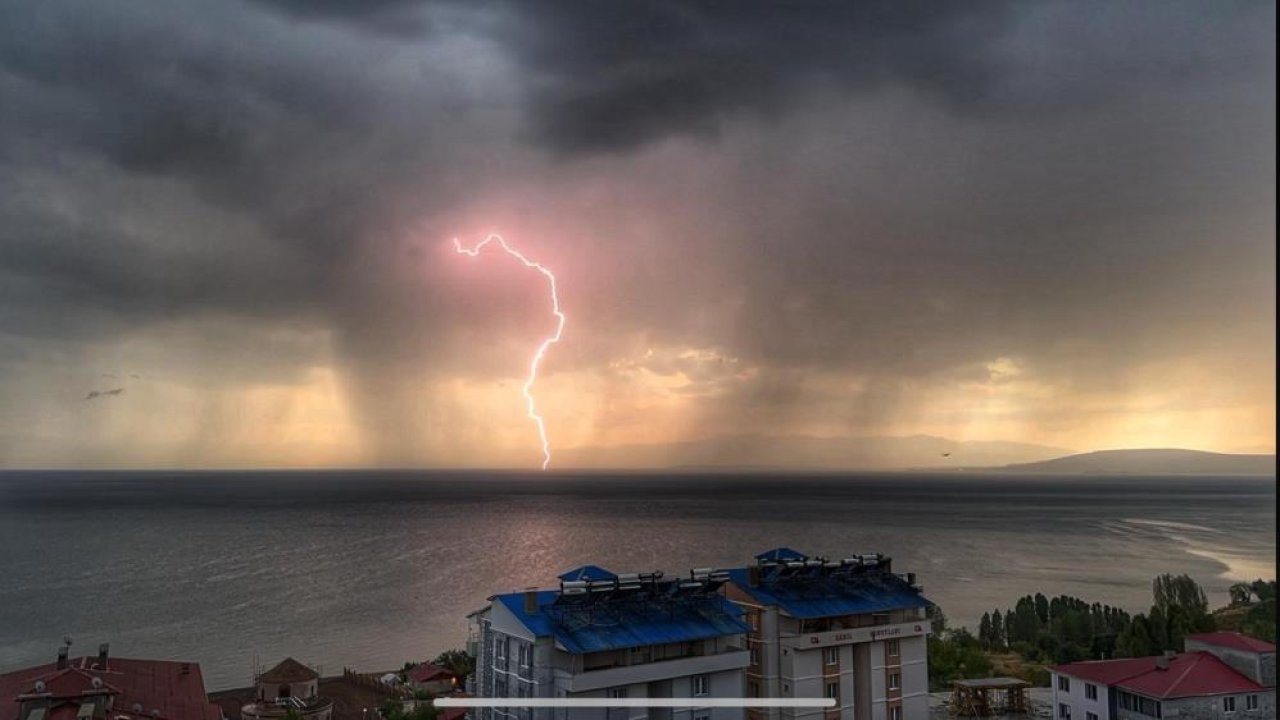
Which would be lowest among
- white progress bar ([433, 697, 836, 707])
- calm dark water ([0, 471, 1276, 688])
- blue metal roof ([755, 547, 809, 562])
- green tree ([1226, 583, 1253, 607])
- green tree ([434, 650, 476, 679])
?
calm dark water ([0, 471, 1276, 688])

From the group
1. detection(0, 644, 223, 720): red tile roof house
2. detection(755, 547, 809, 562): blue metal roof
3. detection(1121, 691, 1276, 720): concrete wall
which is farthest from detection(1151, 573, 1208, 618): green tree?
detection(0, 644, 223, 720): red tile roof house

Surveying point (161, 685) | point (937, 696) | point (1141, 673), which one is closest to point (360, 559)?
point (161, 685)

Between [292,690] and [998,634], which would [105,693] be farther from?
[998,634]

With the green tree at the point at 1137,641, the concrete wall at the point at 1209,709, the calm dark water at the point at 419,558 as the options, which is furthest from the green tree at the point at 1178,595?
the concrete wall at the point at 1209,709

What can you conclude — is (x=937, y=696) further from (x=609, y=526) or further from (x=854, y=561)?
(x=609, y=526)

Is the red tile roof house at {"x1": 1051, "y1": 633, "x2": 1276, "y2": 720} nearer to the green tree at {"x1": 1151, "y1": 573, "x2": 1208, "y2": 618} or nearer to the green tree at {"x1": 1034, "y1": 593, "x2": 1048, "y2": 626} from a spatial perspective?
the green tree at {"x1": 1034, "y1": 593, "x2": 1048, "y2": 626}

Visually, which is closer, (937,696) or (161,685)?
(161,685)
